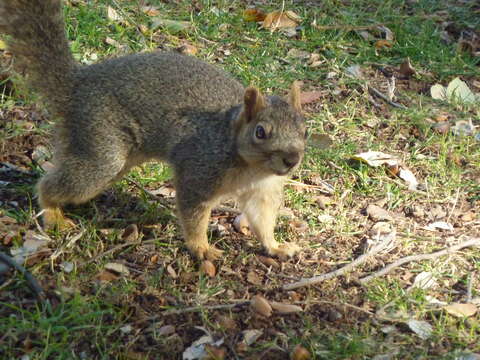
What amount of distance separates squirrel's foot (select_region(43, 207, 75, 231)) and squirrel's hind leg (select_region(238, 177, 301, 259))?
1019 mm

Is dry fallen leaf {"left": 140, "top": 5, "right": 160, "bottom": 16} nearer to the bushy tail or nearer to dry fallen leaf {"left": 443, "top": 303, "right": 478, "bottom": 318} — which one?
the bushy tail

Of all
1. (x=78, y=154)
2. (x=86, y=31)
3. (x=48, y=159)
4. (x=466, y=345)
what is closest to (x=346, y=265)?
(x=466, y=345)

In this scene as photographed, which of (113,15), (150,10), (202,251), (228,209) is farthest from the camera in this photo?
(150,10)

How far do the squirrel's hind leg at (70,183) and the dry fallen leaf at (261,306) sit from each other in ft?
3.86

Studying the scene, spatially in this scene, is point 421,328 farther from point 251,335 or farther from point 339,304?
point 251,335

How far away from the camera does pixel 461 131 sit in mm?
4941

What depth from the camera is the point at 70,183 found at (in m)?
3.72

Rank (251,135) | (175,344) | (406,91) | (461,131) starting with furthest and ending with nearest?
(406,91) → (461,131) → (251,135) → (175,344)

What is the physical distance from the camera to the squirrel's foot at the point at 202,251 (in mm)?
3626

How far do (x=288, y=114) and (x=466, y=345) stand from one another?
1.44 meters

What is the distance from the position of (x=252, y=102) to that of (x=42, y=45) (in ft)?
4.27

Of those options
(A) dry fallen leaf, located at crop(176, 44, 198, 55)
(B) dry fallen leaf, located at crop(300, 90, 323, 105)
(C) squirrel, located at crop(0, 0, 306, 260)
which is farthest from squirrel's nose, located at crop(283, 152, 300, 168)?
(A) dry fallen leaf, located at crop(176, 44, 198, 55)

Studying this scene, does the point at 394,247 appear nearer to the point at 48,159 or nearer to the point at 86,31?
the point at 48,159

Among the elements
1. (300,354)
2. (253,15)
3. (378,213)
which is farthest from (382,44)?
(300,354)
